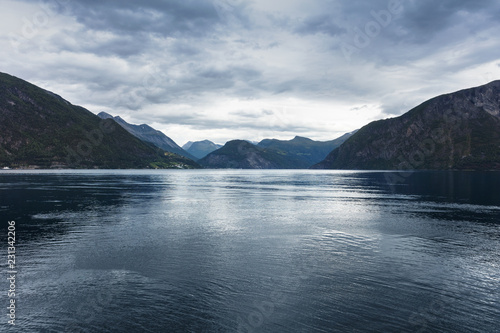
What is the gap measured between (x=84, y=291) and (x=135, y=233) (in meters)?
24.1

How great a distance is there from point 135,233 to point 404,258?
133 feet

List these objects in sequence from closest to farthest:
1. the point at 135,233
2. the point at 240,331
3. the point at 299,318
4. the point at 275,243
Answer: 1. the point at 240,331
2. the point at 299,318
3. the point at 275,243
4. the point at 135,233

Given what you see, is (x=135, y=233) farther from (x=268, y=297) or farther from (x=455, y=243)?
(x=455, y=243)

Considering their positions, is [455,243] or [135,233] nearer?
[455,243]

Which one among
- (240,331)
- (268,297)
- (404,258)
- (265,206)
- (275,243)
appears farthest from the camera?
(265,206)

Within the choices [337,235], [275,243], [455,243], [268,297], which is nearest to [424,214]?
[455,243]

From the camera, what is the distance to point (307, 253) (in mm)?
40156

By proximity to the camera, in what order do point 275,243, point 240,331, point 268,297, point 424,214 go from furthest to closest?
point 424,214 < point 275,243 < point 268,297 < point 240,331

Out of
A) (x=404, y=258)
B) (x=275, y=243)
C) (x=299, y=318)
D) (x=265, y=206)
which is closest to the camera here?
(x=299, y=318)

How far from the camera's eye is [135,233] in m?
51.1

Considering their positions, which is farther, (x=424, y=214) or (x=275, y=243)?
(x=424, y=214)

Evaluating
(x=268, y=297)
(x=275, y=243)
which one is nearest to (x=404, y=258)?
(x=275, y=243)

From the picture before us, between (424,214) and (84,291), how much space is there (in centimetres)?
7140

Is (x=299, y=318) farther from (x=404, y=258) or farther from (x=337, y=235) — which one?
(x=337, y=235)
